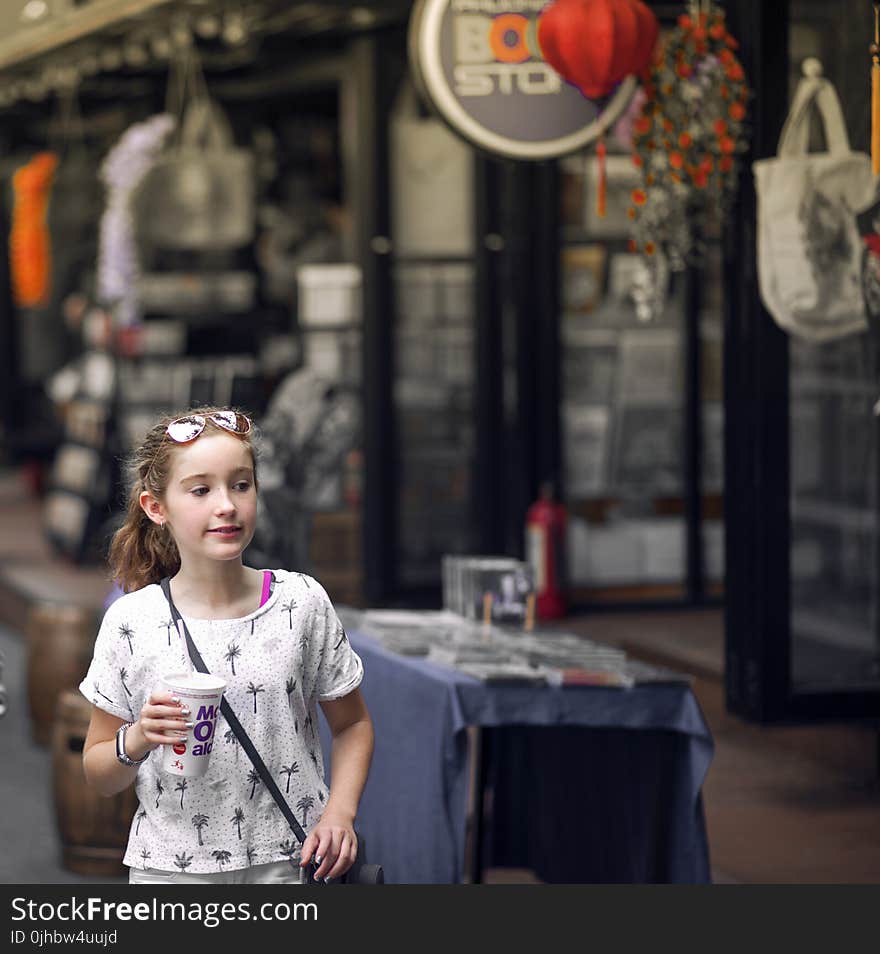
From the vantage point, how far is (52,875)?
282 inches

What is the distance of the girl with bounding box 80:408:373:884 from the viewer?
3.67 m

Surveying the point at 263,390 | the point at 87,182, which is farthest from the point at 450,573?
the point at 87,182

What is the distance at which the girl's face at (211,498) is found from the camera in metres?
3.66

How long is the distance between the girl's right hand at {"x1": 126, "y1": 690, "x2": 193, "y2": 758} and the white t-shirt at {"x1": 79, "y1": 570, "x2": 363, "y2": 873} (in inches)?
7.6

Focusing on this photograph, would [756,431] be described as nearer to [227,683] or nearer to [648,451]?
[227,683]

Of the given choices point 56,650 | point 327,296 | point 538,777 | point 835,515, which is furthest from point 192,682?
point 327,296

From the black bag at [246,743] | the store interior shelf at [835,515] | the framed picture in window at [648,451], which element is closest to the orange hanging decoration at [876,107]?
the store interior shelf at [835,515]

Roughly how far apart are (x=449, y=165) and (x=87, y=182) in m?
6.79

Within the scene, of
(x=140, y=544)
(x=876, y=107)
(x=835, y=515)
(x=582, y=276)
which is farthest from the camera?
(x=582, y=276)

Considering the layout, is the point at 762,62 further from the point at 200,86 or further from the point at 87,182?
the point at 87,182

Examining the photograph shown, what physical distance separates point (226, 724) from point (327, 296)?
7.98 meters

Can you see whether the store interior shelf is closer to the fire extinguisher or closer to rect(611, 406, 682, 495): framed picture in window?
the fire extinguisher

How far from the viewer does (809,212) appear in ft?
21.8

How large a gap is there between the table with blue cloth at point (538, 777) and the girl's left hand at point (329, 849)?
1.71 m
